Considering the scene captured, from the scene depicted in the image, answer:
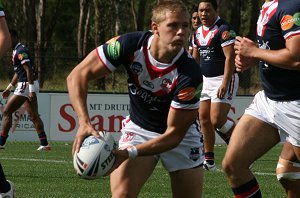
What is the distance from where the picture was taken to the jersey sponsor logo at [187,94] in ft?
23.4

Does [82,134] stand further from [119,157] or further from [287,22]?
[287,22]

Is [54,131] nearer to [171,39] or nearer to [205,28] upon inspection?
[205,28]

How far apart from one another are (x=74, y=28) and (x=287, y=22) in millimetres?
59277

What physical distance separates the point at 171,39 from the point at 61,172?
6.48 m

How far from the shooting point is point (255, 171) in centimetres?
1370

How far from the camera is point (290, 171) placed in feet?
28.0

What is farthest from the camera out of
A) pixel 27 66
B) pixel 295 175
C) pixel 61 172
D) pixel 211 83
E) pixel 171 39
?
pixel 27 66

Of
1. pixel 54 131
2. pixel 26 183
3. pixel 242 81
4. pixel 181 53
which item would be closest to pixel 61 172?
pixel 26 183

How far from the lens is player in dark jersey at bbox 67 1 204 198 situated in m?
6.98

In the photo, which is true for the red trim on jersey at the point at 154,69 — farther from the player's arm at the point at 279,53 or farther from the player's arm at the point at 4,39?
the player's arm at the point at 4,39

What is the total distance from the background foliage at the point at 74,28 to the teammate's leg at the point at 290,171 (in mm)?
17199

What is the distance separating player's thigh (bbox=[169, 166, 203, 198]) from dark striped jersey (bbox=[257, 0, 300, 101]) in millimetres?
1090

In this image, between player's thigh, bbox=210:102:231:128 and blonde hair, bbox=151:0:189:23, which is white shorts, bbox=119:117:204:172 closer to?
blonde hair, bbox=151:0:189:23

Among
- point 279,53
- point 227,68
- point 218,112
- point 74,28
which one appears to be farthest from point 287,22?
point 74,28
